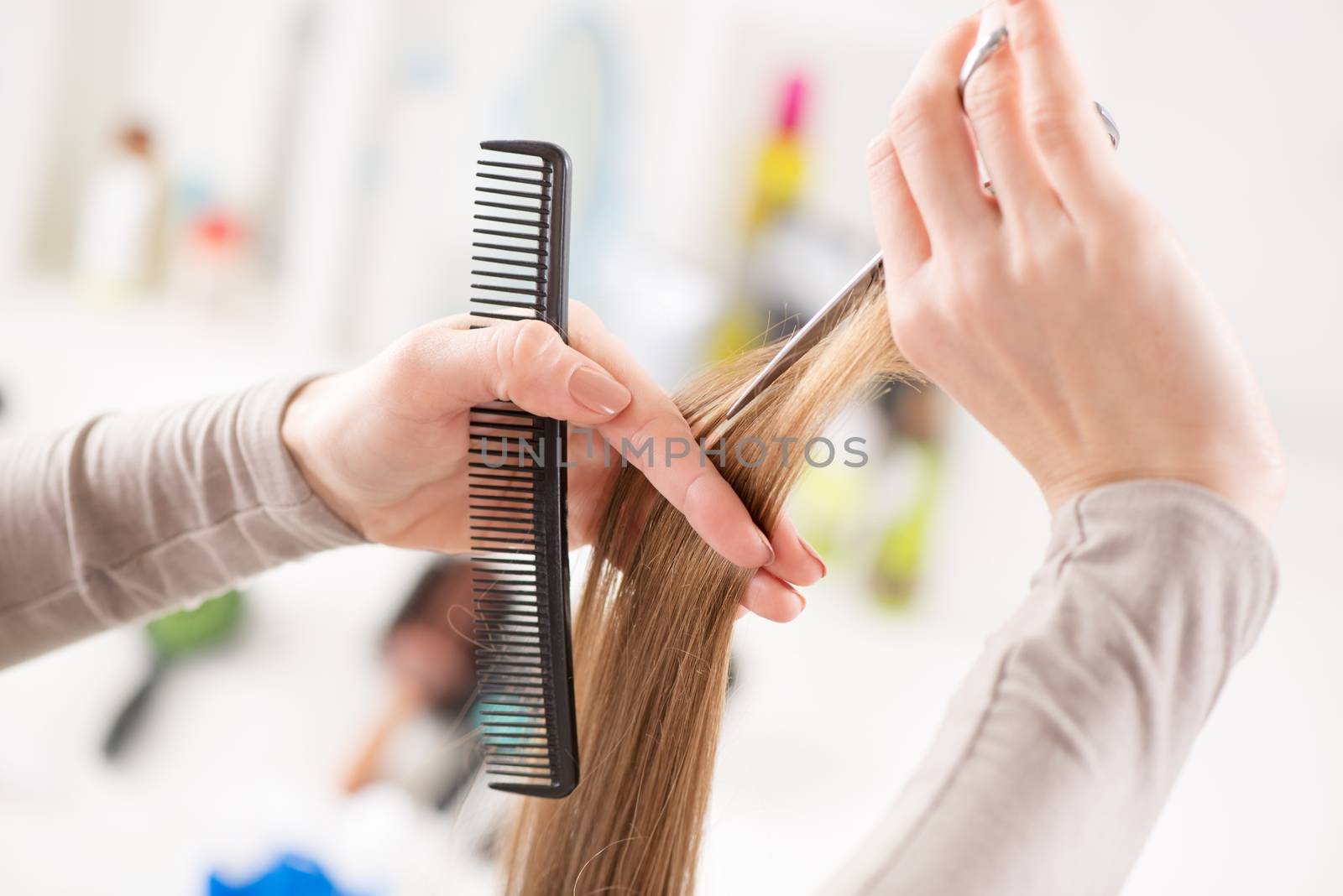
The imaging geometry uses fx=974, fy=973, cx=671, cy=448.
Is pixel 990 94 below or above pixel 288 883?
above

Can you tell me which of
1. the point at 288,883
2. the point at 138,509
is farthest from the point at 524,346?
the point at 288,883

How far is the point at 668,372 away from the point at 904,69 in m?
0.50

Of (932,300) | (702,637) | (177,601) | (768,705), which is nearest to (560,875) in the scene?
(702,637)

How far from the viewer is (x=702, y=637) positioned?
61 centimetres

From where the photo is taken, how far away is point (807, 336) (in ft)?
1.77

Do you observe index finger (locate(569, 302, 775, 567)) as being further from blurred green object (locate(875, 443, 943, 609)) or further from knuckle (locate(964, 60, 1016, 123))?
blurred green object (locate(875, 443, 943, 609))

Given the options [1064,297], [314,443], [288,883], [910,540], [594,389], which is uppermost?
[1064,297]

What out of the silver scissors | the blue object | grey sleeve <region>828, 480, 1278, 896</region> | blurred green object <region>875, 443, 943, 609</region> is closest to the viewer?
grey sleeve <region>828, 480, 1278, 896</region>

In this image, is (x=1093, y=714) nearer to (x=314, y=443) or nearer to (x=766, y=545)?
(x=766, y=545)

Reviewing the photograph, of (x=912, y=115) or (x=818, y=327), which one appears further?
(x=818, y=327)

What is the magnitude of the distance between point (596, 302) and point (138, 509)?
721 millimetres

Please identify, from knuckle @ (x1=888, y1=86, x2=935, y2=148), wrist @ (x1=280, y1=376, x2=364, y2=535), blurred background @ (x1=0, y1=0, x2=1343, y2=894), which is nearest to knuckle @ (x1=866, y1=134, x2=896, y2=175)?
knuckle @ (x1=888, y1=86, x2=935, y2=148)

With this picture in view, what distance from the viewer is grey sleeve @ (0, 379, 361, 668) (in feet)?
2.20

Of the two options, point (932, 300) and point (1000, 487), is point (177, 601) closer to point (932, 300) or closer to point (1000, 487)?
point (932, 300)
